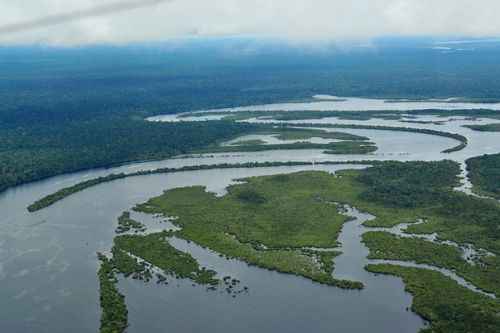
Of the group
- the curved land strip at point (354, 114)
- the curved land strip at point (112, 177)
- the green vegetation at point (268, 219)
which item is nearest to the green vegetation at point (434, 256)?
the green vegetation at point (268, 219)

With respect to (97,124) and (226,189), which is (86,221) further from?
A: (97,124)

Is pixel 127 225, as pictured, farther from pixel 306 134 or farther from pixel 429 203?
pixel 306 134

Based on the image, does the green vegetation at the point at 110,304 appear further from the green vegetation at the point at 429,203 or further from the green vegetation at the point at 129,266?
the green vegetation at the point at 429,203

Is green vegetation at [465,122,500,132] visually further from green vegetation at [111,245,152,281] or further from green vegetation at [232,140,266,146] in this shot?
green vegetation at [111,245,152,281]

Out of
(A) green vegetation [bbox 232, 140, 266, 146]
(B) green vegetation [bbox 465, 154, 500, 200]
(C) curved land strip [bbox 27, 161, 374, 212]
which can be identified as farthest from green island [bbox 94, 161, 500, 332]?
(A) green vegetation [bbox 232, 140, 266, 146]

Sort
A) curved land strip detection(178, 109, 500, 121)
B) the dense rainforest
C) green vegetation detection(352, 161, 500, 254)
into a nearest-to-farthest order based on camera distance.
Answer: green vegetation detection(352, 161, 500, 254) < the dense rainforest < curved land strip detection(178, 109, 500, 121)

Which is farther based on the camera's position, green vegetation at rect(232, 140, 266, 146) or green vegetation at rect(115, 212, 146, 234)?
green vegetation at rect(232, 140, 266, 146)

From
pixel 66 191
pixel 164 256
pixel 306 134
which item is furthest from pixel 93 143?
pixel 164 256

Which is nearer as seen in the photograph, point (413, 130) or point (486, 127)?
point (413, 130)
